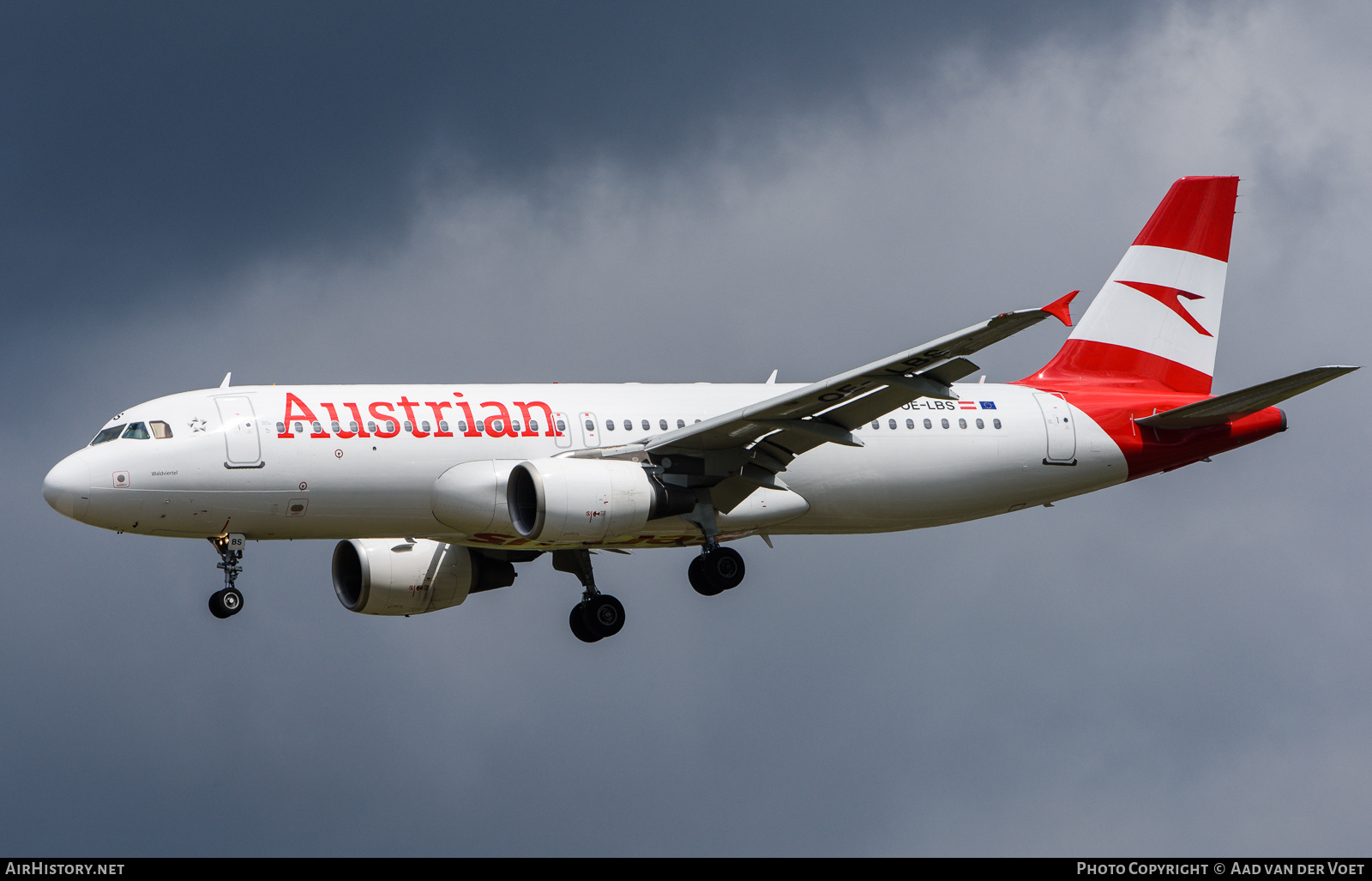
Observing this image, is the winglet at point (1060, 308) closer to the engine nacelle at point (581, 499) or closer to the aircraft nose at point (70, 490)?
the engine nacelle at point (581, 499)

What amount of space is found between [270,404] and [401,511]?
3.36m

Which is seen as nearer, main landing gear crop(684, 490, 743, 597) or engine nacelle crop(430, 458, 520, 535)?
engine nacelle crop(430, 458, 520, 535)

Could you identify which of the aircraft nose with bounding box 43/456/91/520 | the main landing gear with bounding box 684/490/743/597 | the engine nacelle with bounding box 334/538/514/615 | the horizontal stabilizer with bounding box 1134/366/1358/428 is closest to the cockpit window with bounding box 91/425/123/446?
the aircraft nose with bounding box 43/456/91/520

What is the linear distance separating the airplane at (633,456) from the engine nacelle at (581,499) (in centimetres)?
5

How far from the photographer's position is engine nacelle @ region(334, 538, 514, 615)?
39.3 meters

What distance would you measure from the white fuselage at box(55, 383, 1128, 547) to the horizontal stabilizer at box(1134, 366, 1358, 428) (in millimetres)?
1517

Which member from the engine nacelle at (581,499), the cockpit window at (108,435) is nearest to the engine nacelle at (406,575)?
the engine nacelle at (581,499)

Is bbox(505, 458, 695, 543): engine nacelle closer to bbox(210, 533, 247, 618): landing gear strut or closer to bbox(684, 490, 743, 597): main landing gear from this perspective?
bbox(684, 490, 743, 597): main landing gear

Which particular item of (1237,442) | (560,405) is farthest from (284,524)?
(1237,442)

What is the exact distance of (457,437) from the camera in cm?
3484

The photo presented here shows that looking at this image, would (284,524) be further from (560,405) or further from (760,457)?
(760,457)

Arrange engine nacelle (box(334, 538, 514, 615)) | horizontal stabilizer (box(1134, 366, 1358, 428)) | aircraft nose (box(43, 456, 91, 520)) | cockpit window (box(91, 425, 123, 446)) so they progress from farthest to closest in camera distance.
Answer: engine nacelle (box(334, 538, 514, 615)), horizontal stabilizer (box(1134, 366, 1358, 428)), cockpit window (box(91, 425, 123, 446)), aircraft nose (box(43, 456, 91, 520))

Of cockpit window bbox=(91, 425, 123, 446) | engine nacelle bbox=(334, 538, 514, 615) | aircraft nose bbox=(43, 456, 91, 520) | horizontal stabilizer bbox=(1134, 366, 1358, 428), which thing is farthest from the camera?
engine nacelle bbox=(334, 538, 514, 615)
